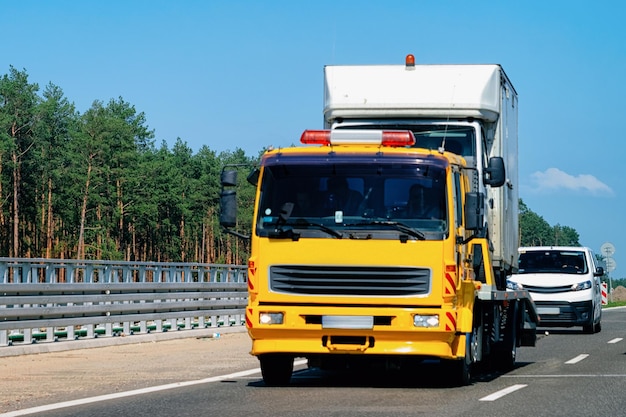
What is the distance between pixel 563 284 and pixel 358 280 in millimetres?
15072

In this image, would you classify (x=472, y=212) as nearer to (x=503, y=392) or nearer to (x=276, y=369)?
(x=503, y=392)

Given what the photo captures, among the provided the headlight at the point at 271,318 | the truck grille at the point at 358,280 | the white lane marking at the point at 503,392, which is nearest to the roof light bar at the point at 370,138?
the truck grille at the point at 358,280

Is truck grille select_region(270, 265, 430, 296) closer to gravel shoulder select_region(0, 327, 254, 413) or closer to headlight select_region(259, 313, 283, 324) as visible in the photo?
headlight select_region(259, 313, 283, 324)

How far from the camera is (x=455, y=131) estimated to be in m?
15.1

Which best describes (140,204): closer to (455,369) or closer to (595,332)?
(595,332)

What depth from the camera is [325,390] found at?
41.8ft

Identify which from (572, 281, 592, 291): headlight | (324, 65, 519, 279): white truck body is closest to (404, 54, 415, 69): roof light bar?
(324, 65, 519, 279): white truck body

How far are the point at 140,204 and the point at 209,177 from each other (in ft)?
100

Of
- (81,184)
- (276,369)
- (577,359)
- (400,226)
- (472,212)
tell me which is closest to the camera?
(400,226)

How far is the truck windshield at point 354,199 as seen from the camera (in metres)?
12.6

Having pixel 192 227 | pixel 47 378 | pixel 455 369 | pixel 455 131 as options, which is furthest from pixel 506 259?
pixel 192 227

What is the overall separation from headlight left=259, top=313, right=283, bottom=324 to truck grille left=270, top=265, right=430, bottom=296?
0.96 feet

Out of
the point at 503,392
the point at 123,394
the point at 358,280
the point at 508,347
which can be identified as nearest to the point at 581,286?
the point at 508,347

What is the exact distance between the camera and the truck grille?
40.8ft
